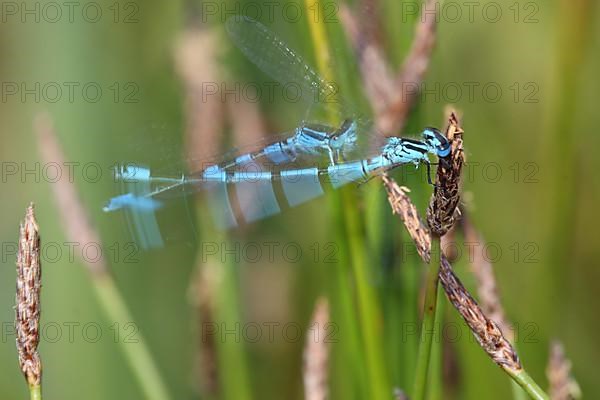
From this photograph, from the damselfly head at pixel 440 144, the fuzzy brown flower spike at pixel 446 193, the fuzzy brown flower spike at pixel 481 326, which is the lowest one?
the fuzzy brown flower spike at pixel 481 326

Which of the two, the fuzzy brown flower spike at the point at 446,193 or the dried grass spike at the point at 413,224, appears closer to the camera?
the fuzzy brown flower spike at the point at 446,193

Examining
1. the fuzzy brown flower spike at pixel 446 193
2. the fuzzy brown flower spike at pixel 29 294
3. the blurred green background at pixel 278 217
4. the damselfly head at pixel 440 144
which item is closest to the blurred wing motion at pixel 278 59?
the blurred green background at pixel 278 217

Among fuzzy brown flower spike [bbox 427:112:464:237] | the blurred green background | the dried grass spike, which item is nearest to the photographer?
fuzzy brown flower spike [bbox 427:112:464:237]

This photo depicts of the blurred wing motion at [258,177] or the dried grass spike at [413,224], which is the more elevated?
the blurred wing motion at [258,177]

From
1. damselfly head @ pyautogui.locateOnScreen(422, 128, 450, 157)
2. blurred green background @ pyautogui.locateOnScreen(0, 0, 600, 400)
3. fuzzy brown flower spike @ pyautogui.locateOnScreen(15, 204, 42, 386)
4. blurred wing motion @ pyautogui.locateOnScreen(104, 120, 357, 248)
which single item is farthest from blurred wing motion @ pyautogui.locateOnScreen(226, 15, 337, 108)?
fuzzy brown flower spike @ pyautogui.locateOnScreen(15, 204, 42, 386)

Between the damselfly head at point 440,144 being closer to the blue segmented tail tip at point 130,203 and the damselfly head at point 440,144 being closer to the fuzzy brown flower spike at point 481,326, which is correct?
the fuzzy brown flower spike at point 481,326

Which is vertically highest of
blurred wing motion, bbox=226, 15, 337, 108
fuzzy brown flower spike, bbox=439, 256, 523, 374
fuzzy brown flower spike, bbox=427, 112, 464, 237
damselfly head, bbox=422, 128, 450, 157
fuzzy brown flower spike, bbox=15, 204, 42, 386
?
blurred wing motion, bbox=226, 15, 337, 108

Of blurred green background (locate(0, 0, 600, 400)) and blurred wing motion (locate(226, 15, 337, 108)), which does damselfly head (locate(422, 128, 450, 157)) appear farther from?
blurred green background (locate(0, 0, 600, 400))

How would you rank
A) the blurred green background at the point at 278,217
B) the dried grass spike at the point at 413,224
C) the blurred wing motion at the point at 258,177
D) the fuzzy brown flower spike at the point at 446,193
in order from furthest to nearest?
A: the blurred green background at the point at 278,217 → the blurred wing motion at the point at 258,177 → the dried grass spike at the point at 413,224 → the fuzzy brown flower spike at the point at 446,193
